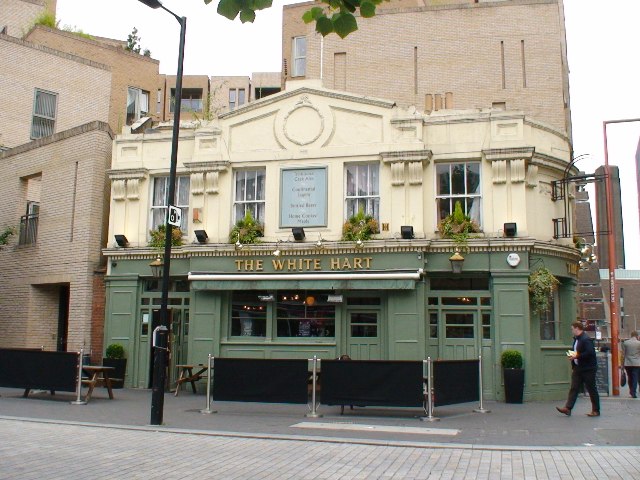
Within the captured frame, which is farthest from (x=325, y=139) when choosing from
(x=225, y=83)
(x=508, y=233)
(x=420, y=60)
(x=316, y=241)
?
(x=225, y=83)

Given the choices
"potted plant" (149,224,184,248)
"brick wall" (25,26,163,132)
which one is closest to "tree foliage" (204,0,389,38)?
"potted plant" (149,224,184,248)

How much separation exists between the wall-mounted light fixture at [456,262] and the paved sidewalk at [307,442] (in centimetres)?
352

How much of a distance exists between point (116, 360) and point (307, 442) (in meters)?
10.3

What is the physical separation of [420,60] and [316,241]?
12266mm

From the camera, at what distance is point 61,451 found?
9.91 meters

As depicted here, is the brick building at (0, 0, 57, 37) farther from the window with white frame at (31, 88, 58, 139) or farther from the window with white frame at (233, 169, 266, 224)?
the window with white frame at (233, 169, 266, 224)

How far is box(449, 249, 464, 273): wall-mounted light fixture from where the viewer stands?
17594 millimetres

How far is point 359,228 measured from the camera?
60.9 ft

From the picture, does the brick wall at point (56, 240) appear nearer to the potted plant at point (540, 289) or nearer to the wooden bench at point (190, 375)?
the wooden bench at point (190, 375)

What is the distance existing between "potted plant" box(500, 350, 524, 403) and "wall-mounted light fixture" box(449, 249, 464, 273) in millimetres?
2334

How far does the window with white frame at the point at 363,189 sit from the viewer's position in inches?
748

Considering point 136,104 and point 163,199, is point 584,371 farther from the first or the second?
point 136,104

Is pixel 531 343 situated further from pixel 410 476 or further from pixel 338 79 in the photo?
pixel 338 79

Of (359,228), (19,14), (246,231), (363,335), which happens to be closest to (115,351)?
(246,231)
